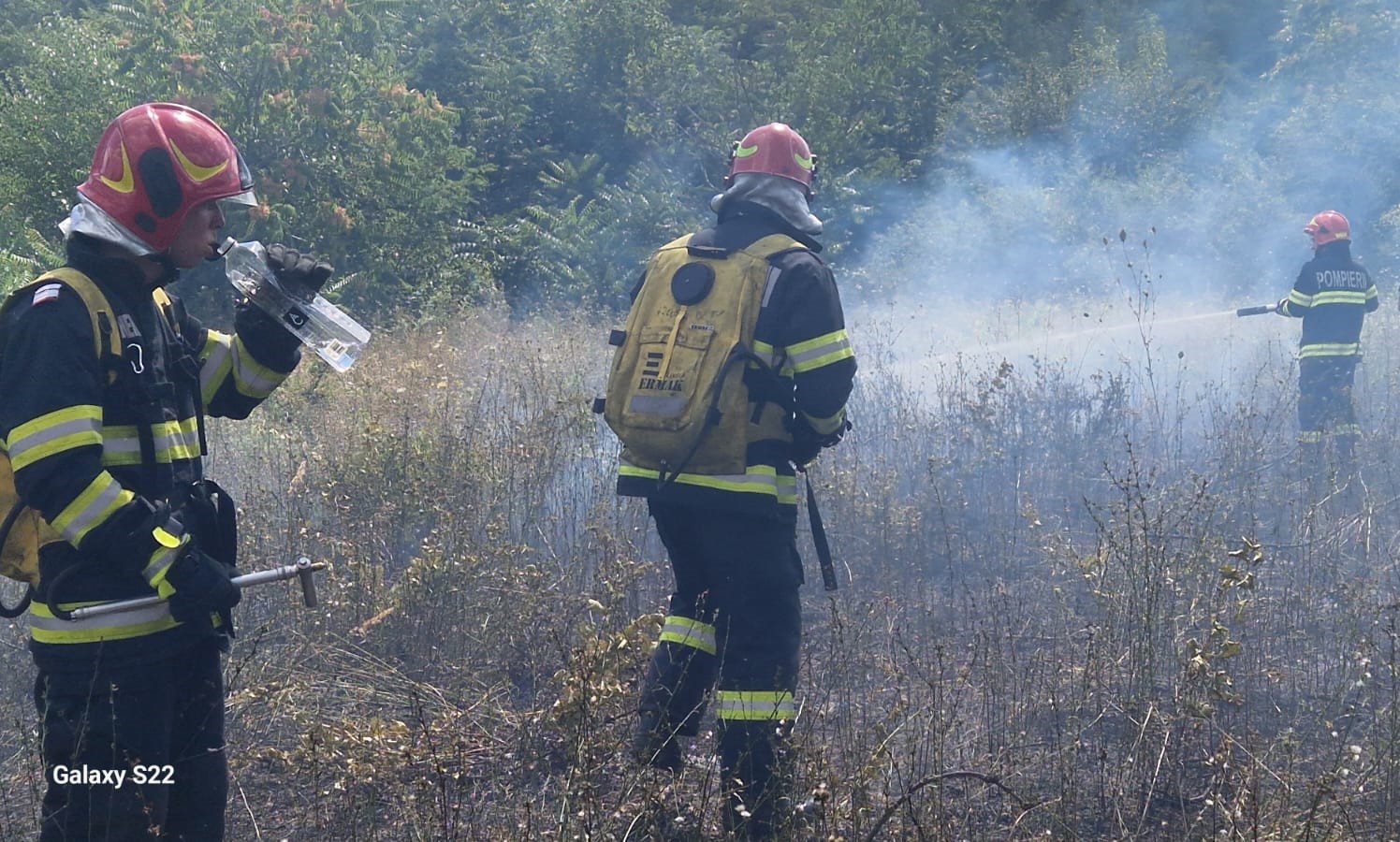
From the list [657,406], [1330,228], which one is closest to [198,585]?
[657,406]

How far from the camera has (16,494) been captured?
2.53 metres

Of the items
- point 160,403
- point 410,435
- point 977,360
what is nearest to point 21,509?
point 160,403

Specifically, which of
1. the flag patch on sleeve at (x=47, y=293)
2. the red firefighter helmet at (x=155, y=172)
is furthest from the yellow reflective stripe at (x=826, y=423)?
the flag patch on sleeve at (x=47, y=293)

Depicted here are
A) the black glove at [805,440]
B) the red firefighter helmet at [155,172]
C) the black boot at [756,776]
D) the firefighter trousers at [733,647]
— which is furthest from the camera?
the black glove at [805,440]

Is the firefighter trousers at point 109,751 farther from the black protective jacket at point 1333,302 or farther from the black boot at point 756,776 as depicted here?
the black protective jacket at point 1333,302

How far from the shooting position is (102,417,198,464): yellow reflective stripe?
2557 mm

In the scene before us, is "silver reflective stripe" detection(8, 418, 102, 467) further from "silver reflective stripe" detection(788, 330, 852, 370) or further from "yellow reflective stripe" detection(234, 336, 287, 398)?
"silver reflective stripe" detection(788, 330, 852, 370)

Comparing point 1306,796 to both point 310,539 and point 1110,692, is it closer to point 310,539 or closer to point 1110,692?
point 1110,692

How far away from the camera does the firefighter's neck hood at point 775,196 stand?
12.3 ft

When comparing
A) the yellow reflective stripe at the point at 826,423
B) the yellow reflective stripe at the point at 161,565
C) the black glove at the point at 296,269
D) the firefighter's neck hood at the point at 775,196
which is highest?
the firefighter's neck hood at the point at 775,196

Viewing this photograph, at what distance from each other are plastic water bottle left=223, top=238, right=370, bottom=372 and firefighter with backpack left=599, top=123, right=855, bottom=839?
97 cm

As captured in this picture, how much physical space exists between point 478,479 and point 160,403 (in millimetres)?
3207

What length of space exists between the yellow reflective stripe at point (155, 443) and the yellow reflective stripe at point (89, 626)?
1.08 feet

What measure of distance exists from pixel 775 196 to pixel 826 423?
30.5 inches
